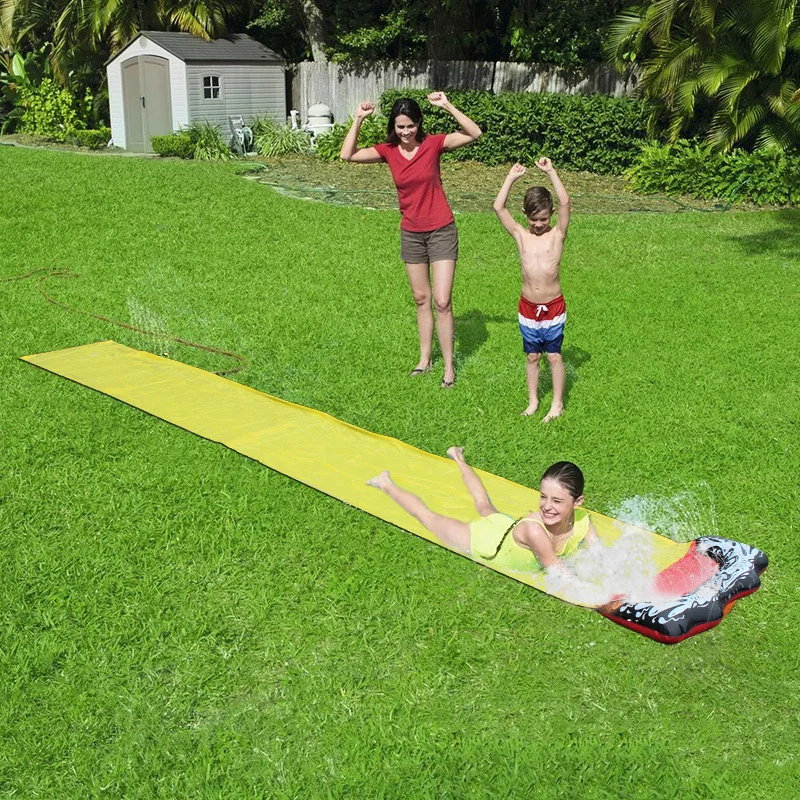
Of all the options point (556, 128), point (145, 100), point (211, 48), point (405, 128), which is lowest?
point (145, 100)

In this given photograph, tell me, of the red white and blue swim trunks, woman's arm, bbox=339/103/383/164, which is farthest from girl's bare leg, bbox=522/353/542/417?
A: woman's arm, bbox=339/103/383/164

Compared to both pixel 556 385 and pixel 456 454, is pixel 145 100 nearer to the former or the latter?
pixel 556 385

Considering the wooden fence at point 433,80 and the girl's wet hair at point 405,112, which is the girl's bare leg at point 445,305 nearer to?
the girl's wet hair at point 405,112

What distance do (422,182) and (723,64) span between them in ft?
36.9

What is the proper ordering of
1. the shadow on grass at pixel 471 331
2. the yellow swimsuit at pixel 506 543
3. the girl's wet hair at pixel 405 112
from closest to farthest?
1. the yellow swimsuit at pixel 506 543
2. the girl's wet hair at pixel 405 112
3. the shadow on grass at pixel 471 331

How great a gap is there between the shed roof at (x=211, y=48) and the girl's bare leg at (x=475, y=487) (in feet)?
65.2

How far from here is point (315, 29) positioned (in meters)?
24.8

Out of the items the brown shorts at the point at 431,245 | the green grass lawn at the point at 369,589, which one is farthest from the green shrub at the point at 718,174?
the brown shorts at the point at 431,245

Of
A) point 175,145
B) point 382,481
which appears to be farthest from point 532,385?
point 175,145

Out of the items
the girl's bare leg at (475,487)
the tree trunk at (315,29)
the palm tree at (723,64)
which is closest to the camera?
the girl's bare leg at (475,487)

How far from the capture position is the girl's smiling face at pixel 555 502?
4352mm

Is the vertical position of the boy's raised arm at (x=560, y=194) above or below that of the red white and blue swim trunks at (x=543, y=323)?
above

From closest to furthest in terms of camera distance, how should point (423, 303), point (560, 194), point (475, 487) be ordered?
1. point (475, 487)
2. point (560, 194)
3. point (423, 303)

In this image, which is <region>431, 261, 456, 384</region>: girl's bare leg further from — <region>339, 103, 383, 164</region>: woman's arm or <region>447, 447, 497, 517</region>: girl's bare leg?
<region>447, 447, 497, 517</region>: girl's bare leg
